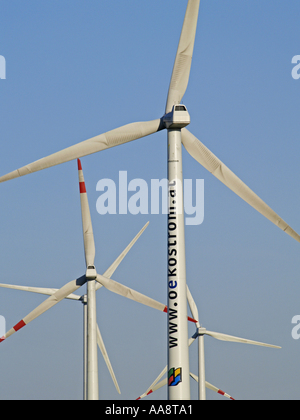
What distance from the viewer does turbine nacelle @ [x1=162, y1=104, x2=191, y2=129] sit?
4053cm

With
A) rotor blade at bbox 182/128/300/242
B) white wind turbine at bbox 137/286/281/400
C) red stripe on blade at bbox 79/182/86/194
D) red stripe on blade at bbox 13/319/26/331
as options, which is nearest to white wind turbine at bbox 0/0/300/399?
rotor blade at bbox 182/128/300/242

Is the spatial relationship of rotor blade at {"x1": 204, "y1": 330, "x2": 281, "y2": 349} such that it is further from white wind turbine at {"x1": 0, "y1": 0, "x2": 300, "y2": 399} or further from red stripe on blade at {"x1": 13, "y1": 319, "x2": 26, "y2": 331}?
white wind turbine at {"x1": 0, "y1": 0, "x2": 300, "y2": 399}

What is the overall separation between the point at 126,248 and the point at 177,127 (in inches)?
1469

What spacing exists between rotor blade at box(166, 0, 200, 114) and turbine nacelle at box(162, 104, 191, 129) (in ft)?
5.49

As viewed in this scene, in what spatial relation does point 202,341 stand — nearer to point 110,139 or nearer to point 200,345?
point 200,345

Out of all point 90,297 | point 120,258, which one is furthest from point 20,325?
point 120,258

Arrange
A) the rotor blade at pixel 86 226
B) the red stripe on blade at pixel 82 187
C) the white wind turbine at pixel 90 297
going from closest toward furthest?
the white wind turbine at pixel 90 297
the red stripe on blade at pixel 82 187
the rotor blade at pixel 86 226

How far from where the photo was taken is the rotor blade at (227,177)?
40156 mm

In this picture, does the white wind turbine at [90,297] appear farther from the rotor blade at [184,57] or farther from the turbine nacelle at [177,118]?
the turbine nacelle at [177,118]

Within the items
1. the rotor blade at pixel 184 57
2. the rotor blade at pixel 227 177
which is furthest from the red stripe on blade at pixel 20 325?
the rotor blade at pixel 184 57

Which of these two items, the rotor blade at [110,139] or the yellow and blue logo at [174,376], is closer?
the yellow and blue logo at [174,376]

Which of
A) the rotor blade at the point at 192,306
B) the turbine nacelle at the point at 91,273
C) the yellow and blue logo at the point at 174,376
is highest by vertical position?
the rotor blade at the point at 192,306

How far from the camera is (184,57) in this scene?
43844 mm

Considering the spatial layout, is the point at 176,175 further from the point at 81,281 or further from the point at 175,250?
the point at 81,281
